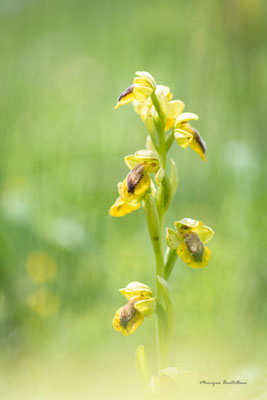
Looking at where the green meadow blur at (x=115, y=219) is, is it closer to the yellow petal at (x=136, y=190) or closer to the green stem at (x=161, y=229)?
the green stem at (x=161, y=229)

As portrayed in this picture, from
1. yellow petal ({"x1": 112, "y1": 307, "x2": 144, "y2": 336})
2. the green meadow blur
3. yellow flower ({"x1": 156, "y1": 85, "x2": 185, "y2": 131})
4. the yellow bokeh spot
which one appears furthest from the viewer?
the yellow bokeh spot

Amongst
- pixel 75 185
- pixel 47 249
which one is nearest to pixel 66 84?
pixel 75 185

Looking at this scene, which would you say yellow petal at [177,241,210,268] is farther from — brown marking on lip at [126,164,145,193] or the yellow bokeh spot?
the yellow bokeh spot

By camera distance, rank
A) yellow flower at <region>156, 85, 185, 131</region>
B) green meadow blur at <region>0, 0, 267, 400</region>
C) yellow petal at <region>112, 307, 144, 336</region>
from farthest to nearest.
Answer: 1. green meadow blur at <region>0, 0, 267, 400</region>
2. yellow flower at <region>156, 85, 185, 131</region>
3. yellow petal at <region>112, 307, 144, 336</region>

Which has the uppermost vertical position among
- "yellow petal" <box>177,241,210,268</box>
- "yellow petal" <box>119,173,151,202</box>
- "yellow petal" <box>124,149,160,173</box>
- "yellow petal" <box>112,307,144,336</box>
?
"yellow petal" <box>124,149,160,173</box>

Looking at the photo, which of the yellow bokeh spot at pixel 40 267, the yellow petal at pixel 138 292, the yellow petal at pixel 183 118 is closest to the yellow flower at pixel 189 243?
the yellow petal at pixel 138 292

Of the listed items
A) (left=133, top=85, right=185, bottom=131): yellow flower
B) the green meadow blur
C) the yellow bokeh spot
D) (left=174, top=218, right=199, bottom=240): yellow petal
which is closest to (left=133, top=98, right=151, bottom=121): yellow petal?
(left=133, top=85, right=185, bottom=131): yellow flower

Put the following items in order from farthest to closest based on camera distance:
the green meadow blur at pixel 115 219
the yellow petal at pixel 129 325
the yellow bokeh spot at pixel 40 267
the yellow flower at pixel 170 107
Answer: the yellow bokeh spot at pixel 40 267 → the green meadow blur at pixel 115 219 → the yellow flower at pixel 170 107 → the yellow petal at pixel 129 325
